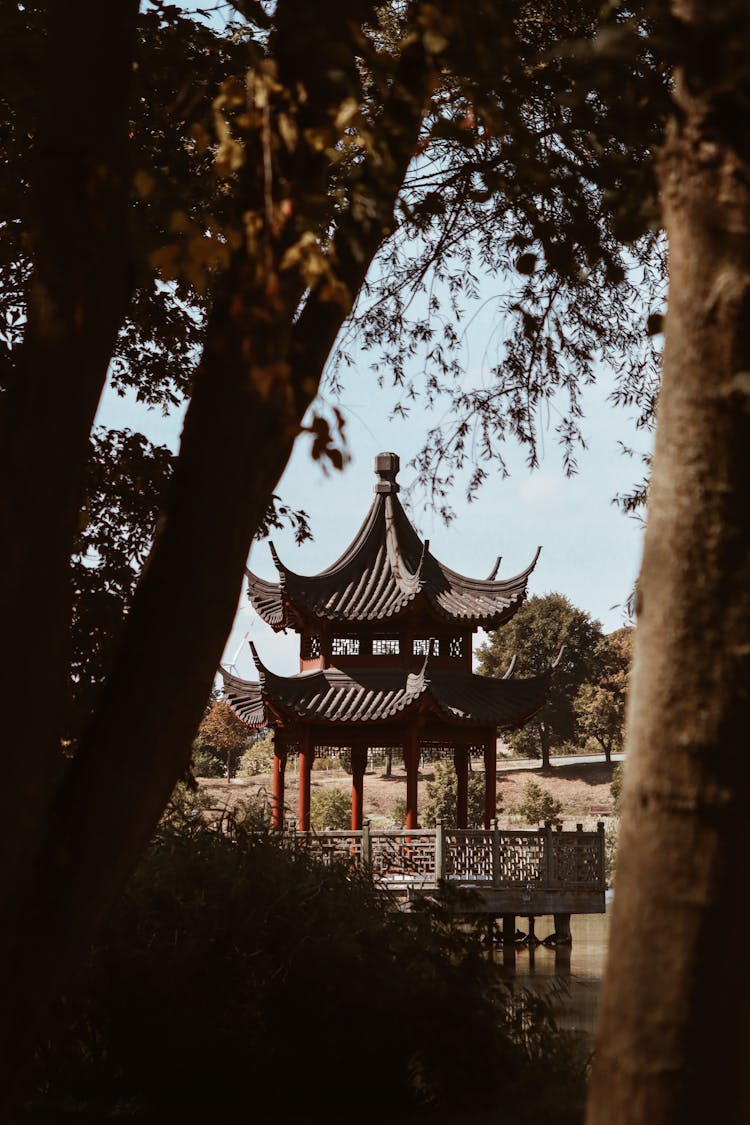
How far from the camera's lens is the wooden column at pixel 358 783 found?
72.1ft

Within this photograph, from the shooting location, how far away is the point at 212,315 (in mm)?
3002

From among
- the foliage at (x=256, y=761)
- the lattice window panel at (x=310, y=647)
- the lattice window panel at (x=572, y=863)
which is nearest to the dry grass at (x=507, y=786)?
the foliage at (x=256, y=761)

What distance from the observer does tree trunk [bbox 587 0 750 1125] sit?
1.93 metres

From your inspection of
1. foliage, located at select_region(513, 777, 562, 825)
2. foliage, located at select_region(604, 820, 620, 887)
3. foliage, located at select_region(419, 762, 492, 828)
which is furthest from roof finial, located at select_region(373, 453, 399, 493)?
foliage, located at select_region(513, 777, 562, 825)

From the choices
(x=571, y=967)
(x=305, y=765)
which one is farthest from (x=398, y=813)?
(x=571, y=967)

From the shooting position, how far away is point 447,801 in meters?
42.7

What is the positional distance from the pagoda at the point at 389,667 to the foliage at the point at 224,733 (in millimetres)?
27601

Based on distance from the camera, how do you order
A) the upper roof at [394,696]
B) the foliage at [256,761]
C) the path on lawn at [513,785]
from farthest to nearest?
the foliage at [256,761], the path on lawn at [513,785], the upper roof at [394,696]

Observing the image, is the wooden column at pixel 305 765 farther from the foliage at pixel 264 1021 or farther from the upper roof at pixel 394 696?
the foliage at pixel 264 1021

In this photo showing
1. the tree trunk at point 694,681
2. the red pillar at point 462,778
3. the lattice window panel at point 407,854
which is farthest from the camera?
the red pillar at point 462,778

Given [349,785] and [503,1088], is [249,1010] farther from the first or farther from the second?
[349,785]

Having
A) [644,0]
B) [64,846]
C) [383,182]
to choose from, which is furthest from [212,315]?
[644,0]

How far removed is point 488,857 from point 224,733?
34326mm

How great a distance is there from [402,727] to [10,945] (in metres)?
19.7
